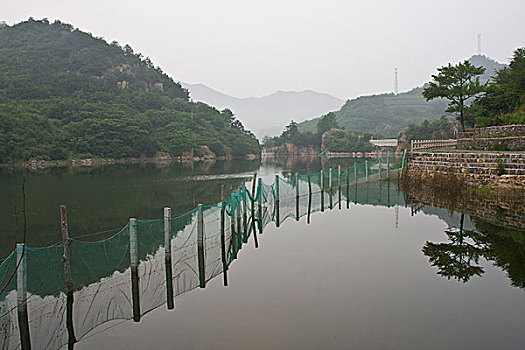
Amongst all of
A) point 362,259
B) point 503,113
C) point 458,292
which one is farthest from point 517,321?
point 503,113

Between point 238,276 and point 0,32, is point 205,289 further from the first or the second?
point 0,32

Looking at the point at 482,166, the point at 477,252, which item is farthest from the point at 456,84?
the point at 477,252

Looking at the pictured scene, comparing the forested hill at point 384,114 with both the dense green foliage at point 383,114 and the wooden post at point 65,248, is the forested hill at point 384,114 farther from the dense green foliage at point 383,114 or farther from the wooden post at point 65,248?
the wooden post at point 65,248

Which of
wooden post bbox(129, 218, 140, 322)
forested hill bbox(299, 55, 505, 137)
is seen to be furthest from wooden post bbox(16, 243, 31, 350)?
forested hill bbox(299, 55, 505, 137)

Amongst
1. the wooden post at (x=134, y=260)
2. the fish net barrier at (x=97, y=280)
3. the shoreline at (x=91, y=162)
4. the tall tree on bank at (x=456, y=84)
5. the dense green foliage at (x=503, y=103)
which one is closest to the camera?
the fish net barrier at (x=97, y=280)

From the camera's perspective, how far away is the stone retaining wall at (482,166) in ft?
59.6

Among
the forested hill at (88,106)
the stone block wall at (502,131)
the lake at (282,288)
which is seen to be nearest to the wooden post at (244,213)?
the lake at (282,288)

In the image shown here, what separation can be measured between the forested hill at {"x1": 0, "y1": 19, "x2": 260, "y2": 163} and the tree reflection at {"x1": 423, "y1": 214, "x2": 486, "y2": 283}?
54.4 metres

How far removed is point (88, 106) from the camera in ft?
237

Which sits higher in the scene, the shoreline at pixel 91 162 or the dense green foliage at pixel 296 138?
the dense green foliage at pixel 296 138

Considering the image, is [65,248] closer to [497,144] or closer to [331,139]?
[497,144]

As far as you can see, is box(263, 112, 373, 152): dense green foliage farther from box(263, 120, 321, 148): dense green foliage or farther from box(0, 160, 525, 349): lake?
box(0, 160, 525, 349): lake

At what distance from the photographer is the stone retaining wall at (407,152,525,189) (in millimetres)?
18172

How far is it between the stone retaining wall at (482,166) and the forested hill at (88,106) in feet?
165
